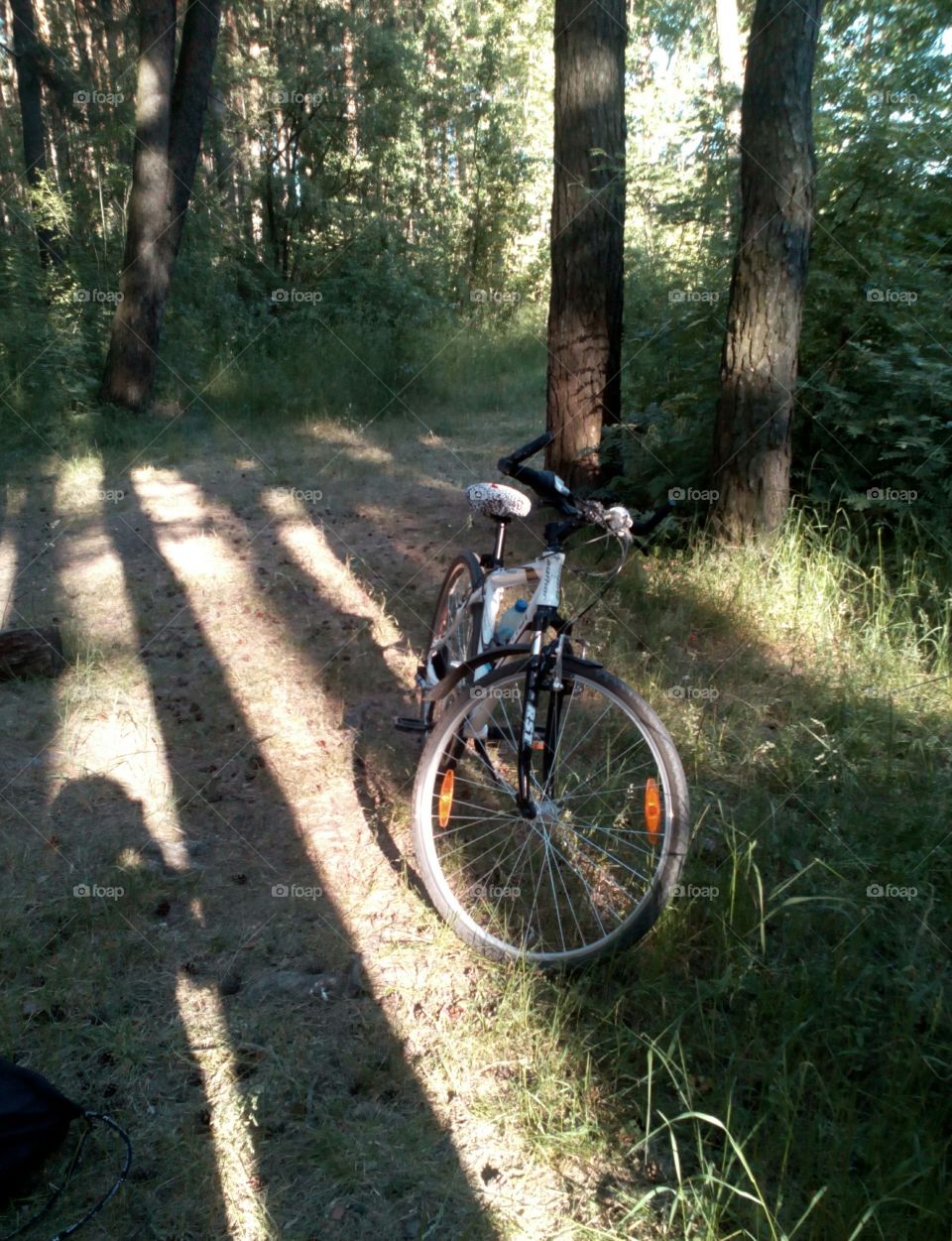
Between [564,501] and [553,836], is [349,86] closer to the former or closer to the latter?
[564,501]

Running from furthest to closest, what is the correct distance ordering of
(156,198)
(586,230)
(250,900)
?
(156,198) < (586,230) < (250,900)

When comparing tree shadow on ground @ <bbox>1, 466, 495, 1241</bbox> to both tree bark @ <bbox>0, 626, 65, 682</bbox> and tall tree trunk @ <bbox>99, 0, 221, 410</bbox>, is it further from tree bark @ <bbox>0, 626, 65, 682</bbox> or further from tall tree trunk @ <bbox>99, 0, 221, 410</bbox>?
tall tree trunk @ <bbox>99, 0, 221, 410</bbox>

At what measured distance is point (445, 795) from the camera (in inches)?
130

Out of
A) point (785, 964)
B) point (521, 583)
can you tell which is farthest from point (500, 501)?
point (785, 964)

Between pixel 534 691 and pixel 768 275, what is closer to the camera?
pixel 534 691

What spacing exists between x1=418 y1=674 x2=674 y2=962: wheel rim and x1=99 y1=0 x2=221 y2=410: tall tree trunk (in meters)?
7.86

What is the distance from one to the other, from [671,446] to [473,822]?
2.95 meters

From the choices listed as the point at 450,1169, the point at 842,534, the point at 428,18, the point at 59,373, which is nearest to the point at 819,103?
the point at 842,534

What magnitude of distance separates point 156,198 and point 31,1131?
31.9ft

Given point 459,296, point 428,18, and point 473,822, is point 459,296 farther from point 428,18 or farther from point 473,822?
point 473,822

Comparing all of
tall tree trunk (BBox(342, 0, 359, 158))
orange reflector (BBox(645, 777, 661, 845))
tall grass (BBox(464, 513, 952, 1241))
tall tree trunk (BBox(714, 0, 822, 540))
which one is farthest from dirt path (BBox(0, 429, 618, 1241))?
tall tree trunk (BBox(342, 0, 359, 158))

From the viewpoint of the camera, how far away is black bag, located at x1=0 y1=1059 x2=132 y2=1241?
2355mm

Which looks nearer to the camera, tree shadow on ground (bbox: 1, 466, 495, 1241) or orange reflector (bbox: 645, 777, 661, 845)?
tree shadow on ground (bbox: 1, 466, 495, 1241)

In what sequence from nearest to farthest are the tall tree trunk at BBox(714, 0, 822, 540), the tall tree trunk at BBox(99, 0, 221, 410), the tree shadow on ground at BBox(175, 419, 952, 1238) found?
the tree shadow on ground at BBox(175, 419, 952, 1238)
the tall tree trunk at BBox(714, 0, 822, 540)
the tall tree trunk at BBox(99, 0, 221, 410)
